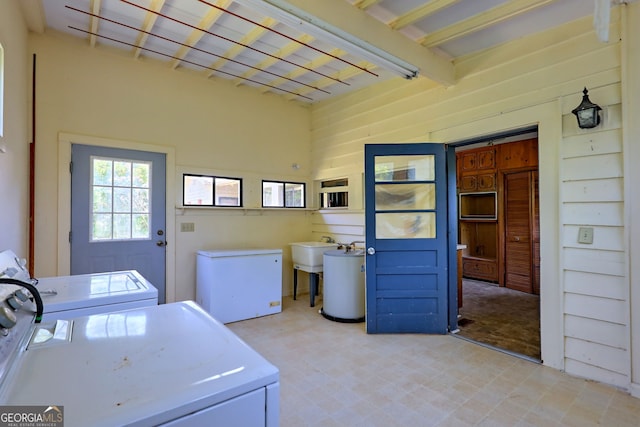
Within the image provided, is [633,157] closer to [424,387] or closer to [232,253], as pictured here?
[424,387]

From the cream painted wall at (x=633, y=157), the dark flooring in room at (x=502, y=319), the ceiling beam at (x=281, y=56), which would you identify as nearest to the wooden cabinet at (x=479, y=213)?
the dark flooring in room at (x=502, y=319)

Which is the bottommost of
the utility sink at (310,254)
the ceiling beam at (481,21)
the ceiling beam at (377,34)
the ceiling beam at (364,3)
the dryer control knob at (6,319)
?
the utility sink at (310,254)

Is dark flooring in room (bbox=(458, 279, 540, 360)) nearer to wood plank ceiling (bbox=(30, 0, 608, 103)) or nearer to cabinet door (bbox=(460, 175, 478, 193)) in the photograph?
cabinet door (bbox=(460, 175, 478, 193))

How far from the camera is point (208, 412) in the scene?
0.83 metres

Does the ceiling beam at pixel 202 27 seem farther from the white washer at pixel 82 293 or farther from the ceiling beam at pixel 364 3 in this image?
the white washer at pixel 82 293

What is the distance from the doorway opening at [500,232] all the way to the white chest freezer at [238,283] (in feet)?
7.76

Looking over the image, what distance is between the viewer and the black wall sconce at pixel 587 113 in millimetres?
2383

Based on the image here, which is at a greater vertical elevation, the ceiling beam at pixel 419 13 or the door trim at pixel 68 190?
the ceiling beam at pixel 419 13

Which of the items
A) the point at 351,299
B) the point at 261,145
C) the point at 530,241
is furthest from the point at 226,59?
the point at 530,241

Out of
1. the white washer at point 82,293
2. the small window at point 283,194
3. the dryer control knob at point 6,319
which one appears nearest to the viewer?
the dryer control knob at point 6,319

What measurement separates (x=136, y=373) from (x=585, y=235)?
3079mm

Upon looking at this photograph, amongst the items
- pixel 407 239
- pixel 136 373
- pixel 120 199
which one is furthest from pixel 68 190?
pixel 407 239

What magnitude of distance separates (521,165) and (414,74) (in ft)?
11.1

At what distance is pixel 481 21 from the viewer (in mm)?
2674
